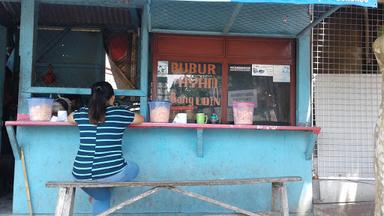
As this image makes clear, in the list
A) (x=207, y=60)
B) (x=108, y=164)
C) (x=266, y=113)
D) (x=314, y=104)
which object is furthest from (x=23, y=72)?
(x=314, y=104)

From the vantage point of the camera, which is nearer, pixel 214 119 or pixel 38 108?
pixel 38 108

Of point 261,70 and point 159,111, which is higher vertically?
point 261,70

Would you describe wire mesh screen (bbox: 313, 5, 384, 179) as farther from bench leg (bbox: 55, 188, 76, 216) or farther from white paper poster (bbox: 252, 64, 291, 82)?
bench leg (bbox: 55, 188, 76, 216)

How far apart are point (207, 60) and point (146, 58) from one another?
31.0 inches

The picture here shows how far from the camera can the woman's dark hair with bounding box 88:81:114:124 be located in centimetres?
349

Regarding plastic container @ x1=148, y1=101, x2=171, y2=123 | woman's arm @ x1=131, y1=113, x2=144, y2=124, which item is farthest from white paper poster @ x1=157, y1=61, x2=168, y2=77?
woman's arm @ x1=131, y1=113, x2=144, y2=124

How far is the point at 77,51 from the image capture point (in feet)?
22.0

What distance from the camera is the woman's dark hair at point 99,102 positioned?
3492 mm

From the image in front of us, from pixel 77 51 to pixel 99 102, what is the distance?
348 cm

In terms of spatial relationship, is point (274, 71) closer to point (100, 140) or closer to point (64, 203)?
point (100, 140)

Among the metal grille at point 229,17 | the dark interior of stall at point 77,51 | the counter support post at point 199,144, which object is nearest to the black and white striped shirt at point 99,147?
the counter support post at point 199,144

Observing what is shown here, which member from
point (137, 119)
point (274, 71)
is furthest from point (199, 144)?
point (274, 71)

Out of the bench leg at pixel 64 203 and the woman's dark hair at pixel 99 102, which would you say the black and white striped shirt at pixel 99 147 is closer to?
the woman's dark hair at pixel 99 102

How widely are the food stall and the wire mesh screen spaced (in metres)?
0.76
